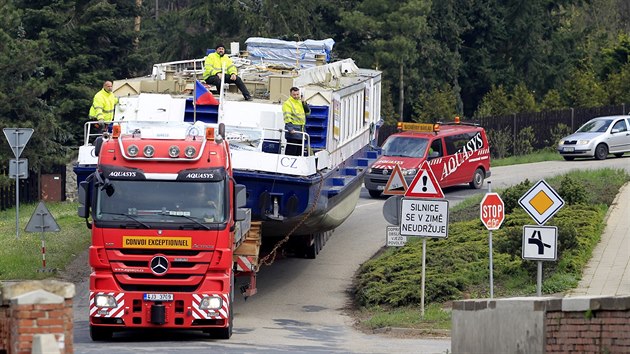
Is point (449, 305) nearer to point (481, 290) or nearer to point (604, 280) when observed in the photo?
point (481, 290)

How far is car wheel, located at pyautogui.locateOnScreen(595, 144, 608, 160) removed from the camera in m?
46.7

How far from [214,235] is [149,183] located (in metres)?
1.17

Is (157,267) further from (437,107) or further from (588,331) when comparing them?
(437,107)

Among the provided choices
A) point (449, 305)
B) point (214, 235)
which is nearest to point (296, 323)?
point (449, 305)

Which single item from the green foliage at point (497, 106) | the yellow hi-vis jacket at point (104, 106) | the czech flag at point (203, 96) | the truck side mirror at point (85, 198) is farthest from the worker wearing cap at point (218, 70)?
the green foliage at point (497, 106)

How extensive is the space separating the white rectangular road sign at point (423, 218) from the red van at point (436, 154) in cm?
1423

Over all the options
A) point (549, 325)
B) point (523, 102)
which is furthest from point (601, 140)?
point (549, 325)

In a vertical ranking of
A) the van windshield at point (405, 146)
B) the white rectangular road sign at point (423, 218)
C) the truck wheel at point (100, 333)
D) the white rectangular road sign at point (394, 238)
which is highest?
the van windshield at point (405, 146)

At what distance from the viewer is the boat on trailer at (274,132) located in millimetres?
23234

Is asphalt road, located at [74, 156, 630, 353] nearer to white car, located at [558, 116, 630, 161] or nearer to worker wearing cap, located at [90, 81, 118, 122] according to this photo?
worker wearing cap, located at [90, 81, 118, 122]

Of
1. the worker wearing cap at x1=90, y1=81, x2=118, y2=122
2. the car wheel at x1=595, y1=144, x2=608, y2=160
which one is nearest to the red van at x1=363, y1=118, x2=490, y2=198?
the car wheel at x1=595, y1=144, x2=608, y2=160

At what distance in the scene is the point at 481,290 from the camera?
81.6 ft

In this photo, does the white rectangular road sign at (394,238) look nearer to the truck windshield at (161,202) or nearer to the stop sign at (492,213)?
the stop sign at (492,213)

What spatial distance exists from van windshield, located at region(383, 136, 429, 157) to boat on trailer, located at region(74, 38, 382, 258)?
8617 mm
